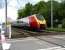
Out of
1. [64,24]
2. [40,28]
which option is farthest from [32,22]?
[64,24]

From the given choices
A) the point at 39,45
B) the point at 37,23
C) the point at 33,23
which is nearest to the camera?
the point at 39,45

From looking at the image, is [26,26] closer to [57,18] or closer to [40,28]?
[40,28]

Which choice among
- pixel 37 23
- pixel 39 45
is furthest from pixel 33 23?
pixel 39 45

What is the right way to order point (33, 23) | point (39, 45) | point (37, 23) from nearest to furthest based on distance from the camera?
1. point (39, 45)
2. point (37, 23)
3. point (33, 23)

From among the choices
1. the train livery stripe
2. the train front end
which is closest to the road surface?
the train front end

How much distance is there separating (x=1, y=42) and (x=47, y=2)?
6068 cm

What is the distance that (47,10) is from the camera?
211 ft

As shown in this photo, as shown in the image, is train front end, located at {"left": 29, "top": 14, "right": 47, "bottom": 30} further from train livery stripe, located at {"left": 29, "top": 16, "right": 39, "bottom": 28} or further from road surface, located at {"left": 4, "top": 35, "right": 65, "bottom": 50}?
road surface, located at {"left": 4, "top": 35, "right": 65, "bottom": 50}

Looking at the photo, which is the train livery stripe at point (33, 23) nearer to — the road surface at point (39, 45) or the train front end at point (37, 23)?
the train front end at point (37, 23)

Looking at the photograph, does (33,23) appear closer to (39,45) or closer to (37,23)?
(37,23)

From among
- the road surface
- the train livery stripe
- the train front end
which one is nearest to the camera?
the road surface

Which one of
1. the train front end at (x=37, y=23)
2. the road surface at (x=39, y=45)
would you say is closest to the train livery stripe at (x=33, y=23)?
the train front end at (x=37, y=23)

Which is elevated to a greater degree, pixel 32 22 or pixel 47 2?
pixel 47 2

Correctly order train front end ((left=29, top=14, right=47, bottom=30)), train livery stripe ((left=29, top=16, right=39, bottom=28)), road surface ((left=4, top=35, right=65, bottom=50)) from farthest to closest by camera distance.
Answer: train livery stripe ((left=29, top=16, right=39, bottom=28)) < train front end ((left=29, top=14, right=47, bottom=30)) < road surface ((left=4, top=35, right=65, bottom=50))
